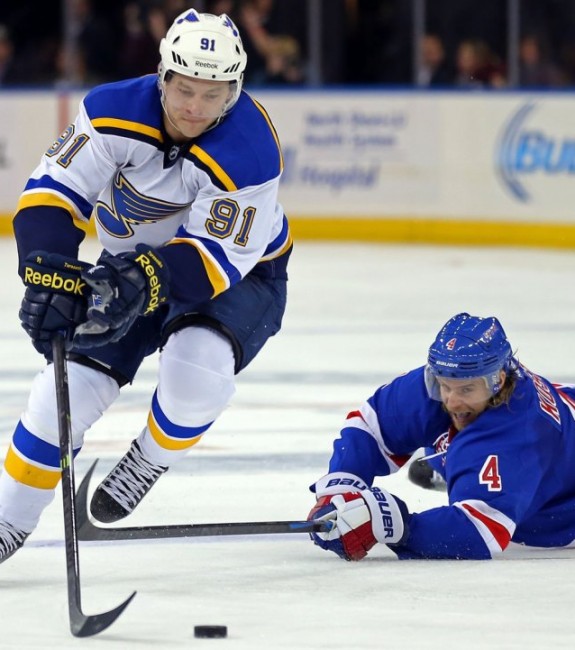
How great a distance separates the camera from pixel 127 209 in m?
3.44

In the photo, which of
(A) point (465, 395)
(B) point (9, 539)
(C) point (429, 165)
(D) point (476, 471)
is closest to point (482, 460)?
(D) point (476, 471)

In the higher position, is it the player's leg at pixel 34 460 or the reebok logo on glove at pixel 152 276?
the reebok logo on glove at pixel 152 276

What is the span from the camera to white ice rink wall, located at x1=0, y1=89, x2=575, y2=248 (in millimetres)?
10039

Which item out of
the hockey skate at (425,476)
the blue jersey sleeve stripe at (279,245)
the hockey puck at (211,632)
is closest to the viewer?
the hockey puck at (211,632)

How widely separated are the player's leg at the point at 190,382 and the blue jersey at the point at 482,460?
323 millimetres

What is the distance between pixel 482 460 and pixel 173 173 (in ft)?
2.86

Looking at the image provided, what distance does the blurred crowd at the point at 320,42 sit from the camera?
10.6 m

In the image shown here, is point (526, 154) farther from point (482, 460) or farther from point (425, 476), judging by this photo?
point (482, 460)

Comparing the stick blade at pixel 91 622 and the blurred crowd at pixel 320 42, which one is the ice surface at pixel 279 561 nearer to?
the stick blade at pixel 91 622

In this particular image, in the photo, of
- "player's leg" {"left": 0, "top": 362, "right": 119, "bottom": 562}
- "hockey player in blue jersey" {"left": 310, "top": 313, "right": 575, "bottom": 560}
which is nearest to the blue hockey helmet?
"hockey player in blue jersey" {"left": 310, "top": 313, "right": 575, "bottom": 560}

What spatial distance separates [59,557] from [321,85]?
7.72 m

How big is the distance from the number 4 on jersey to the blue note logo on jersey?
0.83 m

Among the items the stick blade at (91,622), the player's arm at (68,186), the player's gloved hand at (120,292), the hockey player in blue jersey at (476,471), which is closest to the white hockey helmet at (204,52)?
the player's arm at (68,186)

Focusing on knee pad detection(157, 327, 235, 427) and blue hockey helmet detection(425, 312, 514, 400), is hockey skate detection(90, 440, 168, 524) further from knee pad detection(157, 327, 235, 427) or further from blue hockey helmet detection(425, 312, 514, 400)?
blue hockey helmet detection(425, 312, 514, 400)
